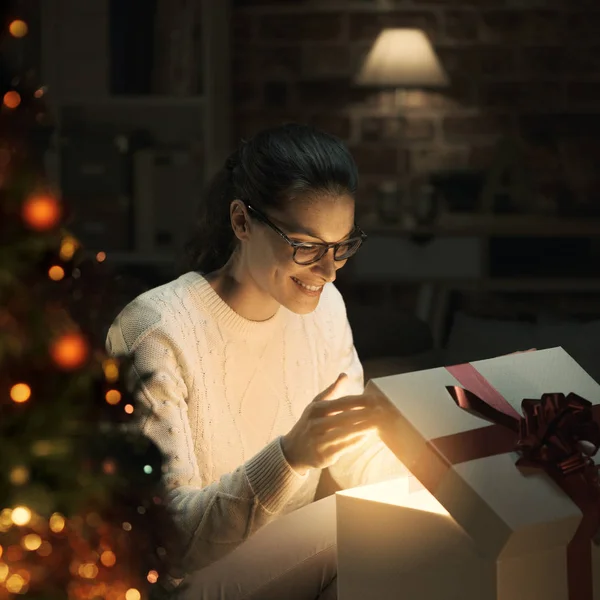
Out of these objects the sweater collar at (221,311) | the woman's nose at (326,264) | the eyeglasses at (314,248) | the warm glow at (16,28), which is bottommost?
the sweater collar at (221,311)

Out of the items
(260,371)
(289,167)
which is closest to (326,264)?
(289,167)

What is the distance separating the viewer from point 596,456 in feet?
4.17

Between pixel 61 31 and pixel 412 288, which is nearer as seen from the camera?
pixel 61 31

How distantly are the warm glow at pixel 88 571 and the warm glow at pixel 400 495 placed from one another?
1.33ft

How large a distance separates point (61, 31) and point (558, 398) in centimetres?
248

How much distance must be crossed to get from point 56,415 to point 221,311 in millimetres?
934

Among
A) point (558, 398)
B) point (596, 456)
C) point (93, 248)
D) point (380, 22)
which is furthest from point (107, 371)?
point (380, 22)

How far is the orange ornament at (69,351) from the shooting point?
0.89 meters

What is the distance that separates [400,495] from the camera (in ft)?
4.18

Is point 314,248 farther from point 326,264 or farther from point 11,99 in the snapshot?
point 11,99

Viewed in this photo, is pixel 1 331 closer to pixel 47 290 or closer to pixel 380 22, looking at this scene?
pixel 47 290

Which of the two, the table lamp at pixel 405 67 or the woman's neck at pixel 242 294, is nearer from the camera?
the woman's neck at pixel 242 294

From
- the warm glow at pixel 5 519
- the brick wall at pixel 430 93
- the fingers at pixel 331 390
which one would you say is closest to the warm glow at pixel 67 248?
the warm glow at pixel 5 519

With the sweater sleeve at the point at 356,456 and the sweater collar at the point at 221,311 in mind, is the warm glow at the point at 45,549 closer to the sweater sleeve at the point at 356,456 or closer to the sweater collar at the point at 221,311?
the sweater sleeve at the point at 356,456
